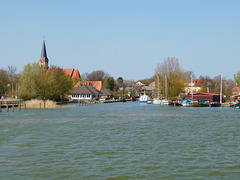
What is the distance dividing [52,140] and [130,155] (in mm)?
8316

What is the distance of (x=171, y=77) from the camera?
105 meters

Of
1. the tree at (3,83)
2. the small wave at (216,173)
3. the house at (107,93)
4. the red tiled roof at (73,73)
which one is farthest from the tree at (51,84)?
the red tiled roof at (73,73)

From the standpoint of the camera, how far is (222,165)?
16406 mm

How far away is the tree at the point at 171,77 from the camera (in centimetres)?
10169

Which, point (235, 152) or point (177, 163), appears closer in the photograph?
point (177, 163)

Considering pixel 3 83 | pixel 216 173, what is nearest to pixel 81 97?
pixel 3 83

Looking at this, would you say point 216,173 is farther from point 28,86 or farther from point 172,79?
point 172,79

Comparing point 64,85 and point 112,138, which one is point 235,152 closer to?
point 112,138

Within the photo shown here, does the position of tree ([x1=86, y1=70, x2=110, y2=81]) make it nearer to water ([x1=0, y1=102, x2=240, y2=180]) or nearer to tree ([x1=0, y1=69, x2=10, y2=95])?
tree ([x1=0, y1=69, x2=10, y2=95])

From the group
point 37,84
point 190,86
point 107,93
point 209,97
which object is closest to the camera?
point 37,84

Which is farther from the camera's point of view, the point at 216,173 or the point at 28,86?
the point at 28,86

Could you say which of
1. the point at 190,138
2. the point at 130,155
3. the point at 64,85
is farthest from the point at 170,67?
the point at 130,155

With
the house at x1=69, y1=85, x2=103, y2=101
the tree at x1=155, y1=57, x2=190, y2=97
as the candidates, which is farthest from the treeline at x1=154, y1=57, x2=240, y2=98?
the house at x1=69, y1=85, x2=103, y2=101

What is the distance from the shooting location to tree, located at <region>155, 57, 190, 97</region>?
102 metres
